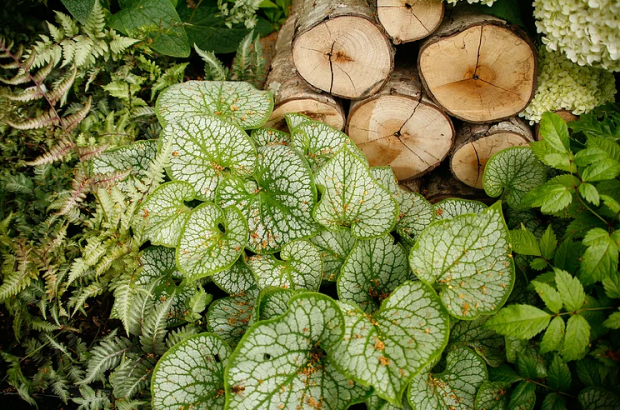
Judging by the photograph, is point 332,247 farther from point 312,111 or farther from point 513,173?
point 513,173

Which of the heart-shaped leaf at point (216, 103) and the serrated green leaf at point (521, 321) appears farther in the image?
the heart-shaped leaf at point (216, 103)

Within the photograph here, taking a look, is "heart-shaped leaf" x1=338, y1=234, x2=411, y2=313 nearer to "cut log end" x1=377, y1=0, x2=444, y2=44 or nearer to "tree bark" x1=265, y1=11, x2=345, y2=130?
"tree bark" x1=265, y1=11, x2=345, y2=130

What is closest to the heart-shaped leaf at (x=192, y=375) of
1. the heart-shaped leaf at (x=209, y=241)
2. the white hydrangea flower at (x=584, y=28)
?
the heart-shaped leaf at (x=209, y=241)

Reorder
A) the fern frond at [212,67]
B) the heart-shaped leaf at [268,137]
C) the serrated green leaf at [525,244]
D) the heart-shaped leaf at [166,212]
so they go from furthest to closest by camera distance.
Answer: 1. the fern frond at [212,67]
2. the heart-shaped leaf at [268,137]
3. the heart-shaped leaf at [166,212]
4. the serrated green leaf at [525,244]

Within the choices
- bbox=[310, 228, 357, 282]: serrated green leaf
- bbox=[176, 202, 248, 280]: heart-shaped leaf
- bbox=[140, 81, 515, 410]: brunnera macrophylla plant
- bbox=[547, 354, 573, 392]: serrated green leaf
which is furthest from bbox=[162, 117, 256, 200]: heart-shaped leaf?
bbox=[547, 354, 573, 392]: serrated green leaf

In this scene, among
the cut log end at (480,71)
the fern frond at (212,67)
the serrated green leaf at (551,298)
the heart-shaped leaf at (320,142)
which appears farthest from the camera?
the fern frond at (212,67)

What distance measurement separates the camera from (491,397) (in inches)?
52.4

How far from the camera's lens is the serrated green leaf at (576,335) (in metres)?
Result: 1.14

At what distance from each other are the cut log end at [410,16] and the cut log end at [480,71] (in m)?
0.06

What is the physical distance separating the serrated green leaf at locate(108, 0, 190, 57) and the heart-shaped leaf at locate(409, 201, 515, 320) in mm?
1452

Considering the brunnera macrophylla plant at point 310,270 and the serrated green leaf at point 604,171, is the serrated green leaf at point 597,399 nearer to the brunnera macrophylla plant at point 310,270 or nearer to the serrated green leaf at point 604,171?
the brunnera macrophylla plant at point 310,270

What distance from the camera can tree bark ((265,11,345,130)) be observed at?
1.88 m

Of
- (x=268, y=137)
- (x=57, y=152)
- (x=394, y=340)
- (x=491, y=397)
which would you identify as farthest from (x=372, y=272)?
(x=57, y=152)

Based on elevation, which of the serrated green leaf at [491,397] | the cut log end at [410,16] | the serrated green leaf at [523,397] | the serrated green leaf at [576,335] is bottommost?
the serrated green leaf at [491,397]
